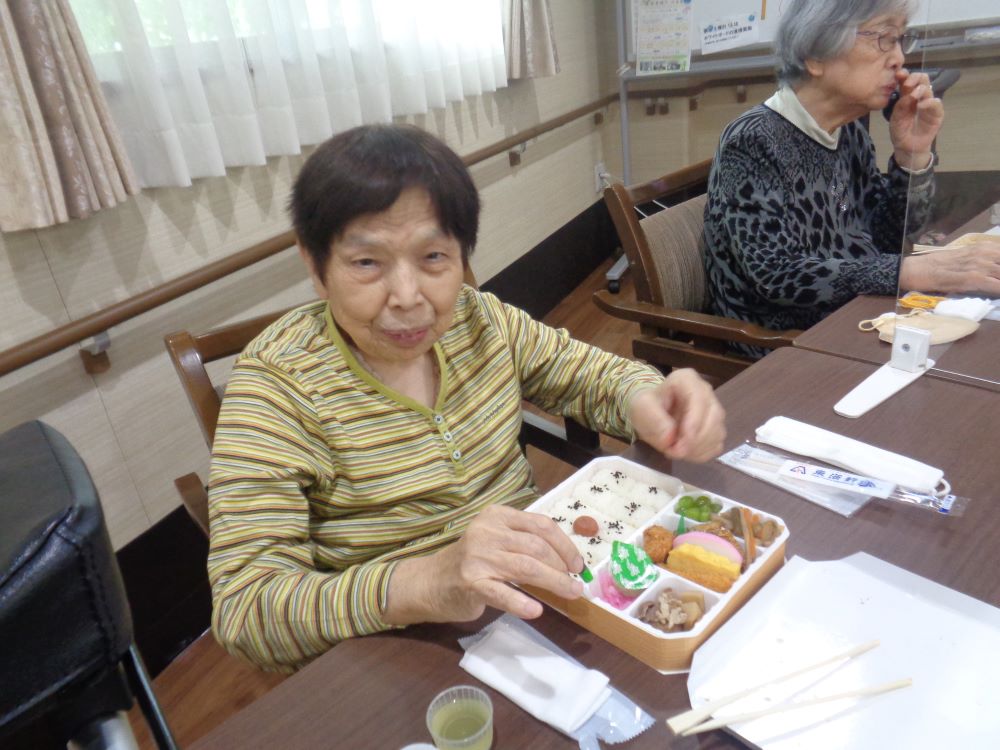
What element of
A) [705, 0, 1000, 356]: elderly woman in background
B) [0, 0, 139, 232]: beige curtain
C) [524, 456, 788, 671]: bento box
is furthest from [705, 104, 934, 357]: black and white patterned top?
[0, 0, 139, 232]: beige curtain

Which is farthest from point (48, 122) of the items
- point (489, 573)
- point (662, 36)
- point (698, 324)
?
point (662, 36)

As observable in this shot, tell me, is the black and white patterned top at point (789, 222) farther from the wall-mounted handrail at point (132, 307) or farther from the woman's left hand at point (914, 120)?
the wall-mounted handrail at point (132, 307)

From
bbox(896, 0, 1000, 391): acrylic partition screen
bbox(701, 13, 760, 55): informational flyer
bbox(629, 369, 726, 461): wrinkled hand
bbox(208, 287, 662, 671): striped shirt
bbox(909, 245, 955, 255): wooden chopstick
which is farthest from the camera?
bbox(701, 13, 760, 55): informational flyer

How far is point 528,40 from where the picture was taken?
304cm

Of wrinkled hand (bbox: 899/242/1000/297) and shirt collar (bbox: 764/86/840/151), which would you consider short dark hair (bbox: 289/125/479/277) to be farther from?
shirt collar (bbox: 764/86/840/151)

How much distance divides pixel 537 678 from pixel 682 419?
0.43 m

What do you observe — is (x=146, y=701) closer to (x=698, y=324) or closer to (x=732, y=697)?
(x=732, y=697)

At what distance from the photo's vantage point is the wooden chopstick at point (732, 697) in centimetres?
59

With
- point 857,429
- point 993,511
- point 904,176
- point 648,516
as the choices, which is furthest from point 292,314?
point 904,176

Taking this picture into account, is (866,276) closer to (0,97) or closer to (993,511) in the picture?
(993,511)

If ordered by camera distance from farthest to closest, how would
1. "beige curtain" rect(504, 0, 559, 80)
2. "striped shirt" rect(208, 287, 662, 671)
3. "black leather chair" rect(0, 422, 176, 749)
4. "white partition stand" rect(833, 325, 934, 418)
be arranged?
"beige curtain" rect(504, 0, 559, 80) → "white partition stand" rect(833, 325, 934, 418) → "striped shirt" rect(208, 287, 662, 671) → "black leather chair" rect(0, 422, 176, 749)

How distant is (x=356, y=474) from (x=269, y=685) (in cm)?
98

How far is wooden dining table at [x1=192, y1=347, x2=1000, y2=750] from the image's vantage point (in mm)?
635

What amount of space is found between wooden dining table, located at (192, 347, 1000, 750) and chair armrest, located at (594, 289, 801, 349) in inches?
14.6
